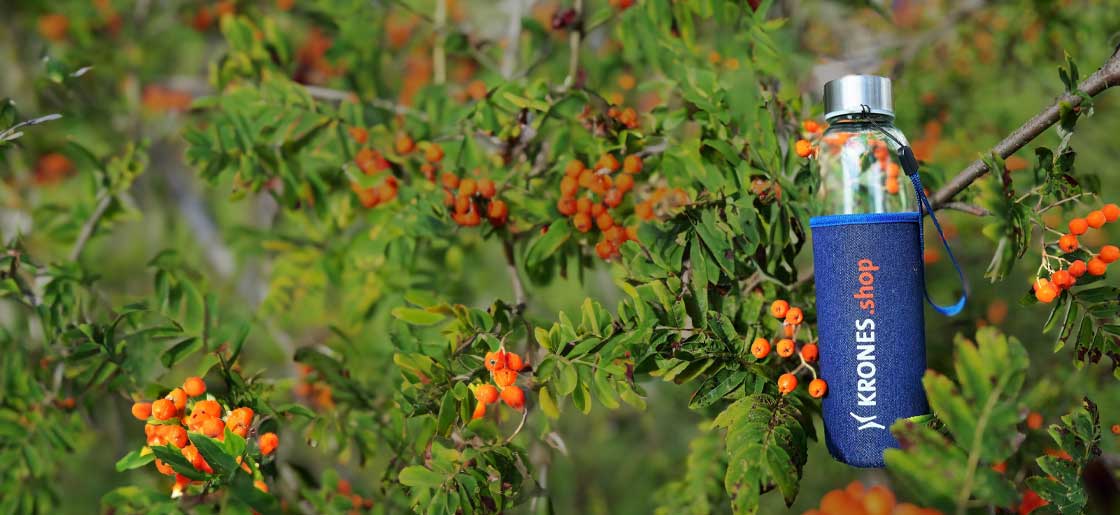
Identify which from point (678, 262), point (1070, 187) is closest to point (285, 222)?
point (678, 262)

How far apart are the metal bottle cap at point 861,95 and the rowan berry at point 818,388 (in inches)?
18.6

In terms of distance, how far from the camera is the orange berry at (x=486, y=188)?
1659 millimetres

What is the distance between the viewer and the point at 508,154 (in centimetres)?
188

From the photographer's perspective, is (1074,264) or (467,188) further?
(467,188)

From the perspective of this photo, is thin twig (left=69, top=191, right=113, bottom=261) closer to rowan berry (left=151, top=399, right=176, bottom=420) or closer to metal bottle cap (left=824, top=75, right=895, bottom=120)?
rowan berry (left=151, top=399, right=176, bottom=420)

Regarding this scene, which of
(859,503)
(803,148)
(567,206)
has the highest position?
(803,148)

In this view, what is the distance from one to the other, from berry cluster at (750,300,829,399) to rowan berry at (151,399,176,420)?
105 centimetres

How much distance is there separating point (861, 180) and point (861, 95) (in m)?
0.53

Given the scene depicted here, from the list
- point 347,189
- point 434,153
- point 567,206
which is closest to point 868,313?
point 567,206

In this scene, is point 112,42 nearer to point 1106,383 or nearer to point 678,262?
point 678,262

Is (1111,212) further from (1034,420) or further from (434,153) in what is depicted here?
(434,153)

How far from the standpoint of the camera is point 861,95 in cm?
130

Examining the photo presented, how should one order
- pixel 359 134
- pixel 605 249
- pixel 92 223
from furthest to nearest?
pixel 92 223 < pixel 359 134 < pixel 605 249

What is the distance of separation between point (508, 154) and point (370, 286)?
24.8 inches
